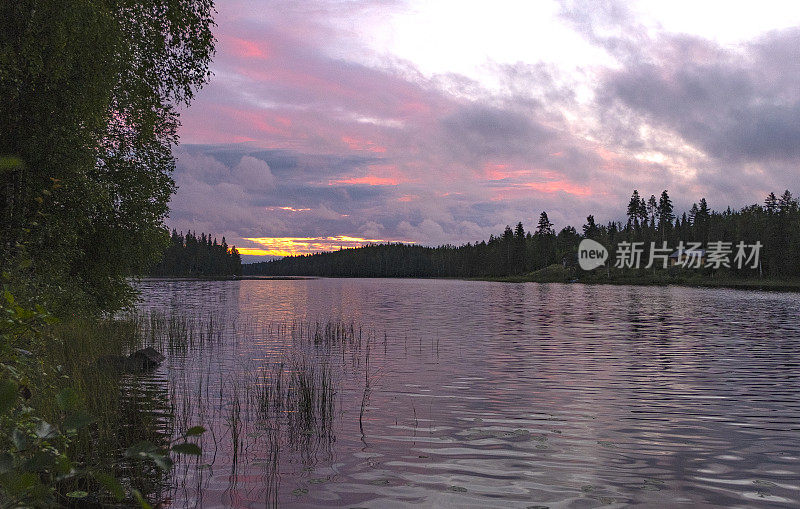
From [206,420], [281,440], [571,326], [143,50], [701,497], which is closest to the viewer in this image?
[701,497]

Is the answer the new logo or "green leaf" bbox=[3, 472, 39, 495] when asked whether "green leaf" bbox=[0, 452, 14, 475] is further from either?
the new logo

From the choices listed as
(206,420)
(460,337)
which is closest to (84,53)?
(206,420)

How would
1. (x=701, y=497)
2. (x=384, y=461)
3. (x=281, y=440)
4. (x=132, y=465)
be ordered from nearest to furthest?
(x=701, y=497) → (x=132, y=465) → (x=384, y=461) → (x=281, y=440)

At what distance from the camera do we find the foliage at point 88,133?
15352mm

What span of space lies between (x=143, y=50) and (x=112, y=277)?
9.26 m

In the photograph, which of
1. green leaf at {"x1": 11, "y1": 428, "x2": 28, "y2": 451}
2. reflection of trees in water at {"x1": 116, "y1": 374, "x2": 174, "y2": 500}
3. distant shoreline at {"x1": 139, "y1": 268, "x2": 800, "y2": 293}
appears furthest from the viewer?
distant shoreline at {"x1": 139, "y1": 268, "x2": 800, "y2": 293}

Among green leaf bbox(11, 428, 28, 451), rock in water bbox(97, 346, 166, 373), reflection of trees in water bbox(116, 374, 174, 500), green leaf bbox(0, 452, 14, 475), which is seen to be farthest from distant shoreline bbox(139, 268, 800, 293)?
green leaf bbox(0, 452, 14, 475)

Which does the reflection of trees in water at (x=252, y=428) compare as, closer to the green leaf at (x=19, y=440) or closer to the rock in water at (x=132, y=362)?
the rock in water at (x=132, y=362)

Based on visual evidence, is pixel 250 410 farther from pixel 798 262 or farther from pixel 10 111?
pixel 798 262

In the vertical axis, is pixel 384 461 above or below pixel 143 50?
below

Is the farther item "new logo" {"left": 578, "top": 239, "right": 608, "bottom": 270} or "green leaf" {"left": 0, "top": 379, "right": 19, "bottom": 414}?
"new logo" {"left": 578, "top": 239, "right": 608, "bottom": 270}

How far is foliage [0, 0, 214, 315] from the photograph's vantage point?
604 inches

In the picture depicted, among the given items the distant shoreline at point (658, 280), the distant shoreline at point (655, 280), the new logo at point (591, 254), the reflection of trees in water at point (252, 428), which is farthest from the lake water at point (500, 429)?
the new logo at point (591, 254)

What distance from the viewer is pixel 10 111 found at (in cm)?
1559
